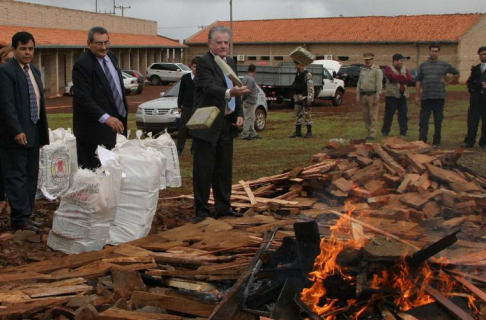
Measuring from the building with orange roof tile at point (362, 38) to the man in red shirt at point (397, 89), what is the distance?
129 ft

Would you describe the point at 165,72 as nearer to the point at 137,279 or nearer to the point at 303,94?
the point at 303,94

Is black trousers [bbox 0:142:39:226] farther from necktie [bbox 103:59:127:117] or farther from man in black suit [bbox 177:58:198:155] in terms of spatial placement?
man in black suit [bbox 177:58:198:155]

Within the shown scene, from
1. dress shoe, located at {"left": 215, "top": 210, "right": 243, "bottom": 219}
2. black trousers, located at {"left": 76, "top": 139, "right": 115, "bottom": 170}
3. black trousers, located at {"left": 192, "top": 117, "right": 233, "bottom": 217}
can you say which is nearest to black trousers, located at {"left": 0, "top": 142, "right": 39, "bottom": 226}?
black trousers, located at {"left": 76, "top": 139, "right": 115, "bottom": 170}

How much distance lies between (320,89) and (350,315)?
25083 millimetres

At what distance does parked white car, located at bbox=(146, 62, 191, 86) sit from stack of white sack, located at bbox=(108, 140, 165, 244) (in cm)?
4508

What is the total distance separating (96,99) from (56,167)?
2115mm

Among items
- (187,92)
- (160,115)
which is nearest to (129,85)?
(160,115)

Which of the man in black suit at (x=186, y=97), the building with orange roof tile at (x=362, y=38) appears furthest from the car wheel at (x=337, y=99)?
the building with orange roof tile at (x=362, y=38)

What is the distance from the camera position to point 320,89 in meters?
28.9

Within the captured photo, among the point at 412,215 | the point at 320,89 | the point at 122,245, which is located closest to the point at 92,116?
the point at 122,245

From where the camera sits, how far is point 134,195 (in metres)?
6.58

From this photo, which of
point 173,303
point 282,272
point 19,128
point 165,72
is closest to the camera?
point 173,303

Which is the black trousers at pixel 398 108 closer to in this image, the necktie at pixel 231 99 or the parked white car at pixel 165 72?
the necktie at pixel 231 99

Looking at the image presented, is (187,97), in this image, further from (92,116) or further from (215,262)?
(215,262)
